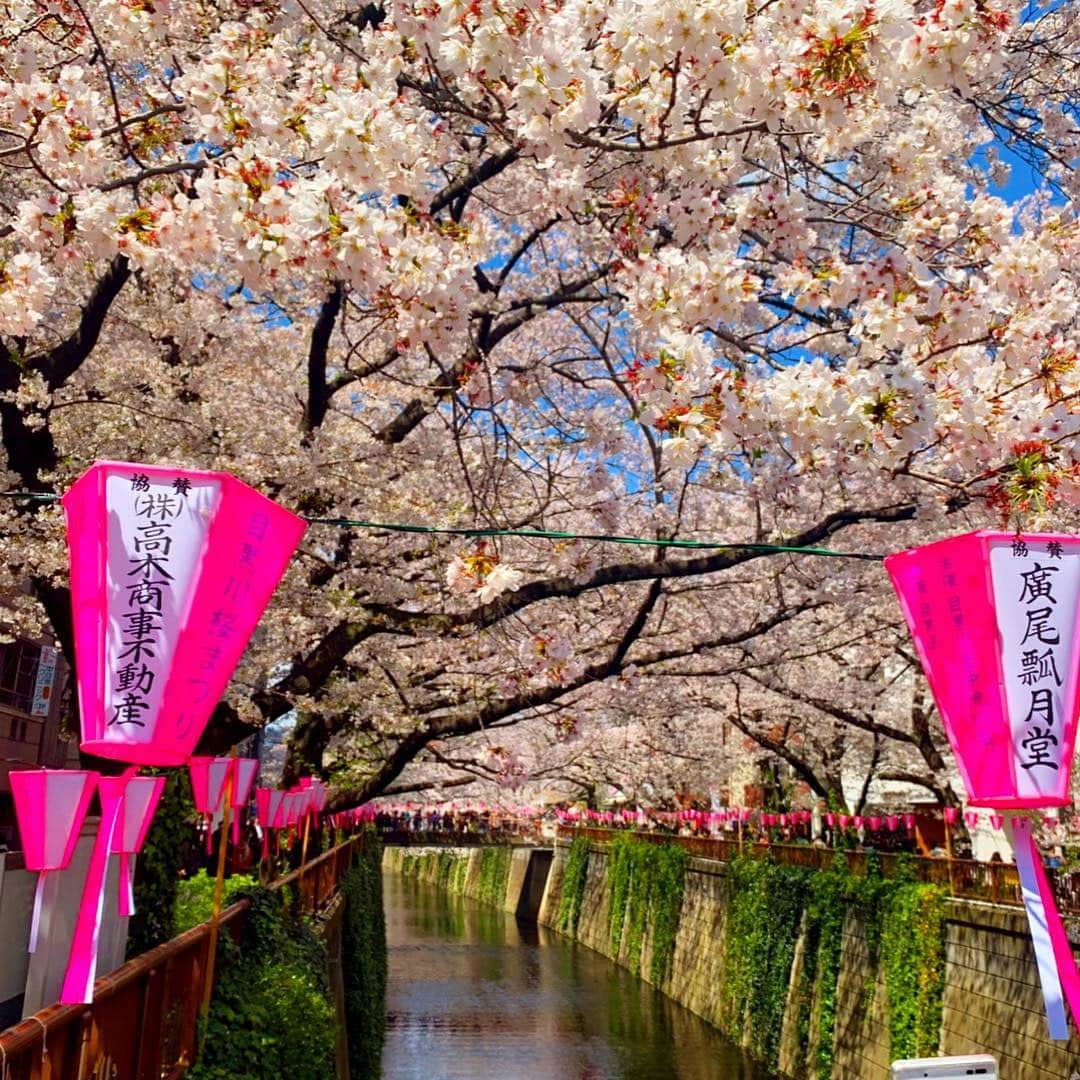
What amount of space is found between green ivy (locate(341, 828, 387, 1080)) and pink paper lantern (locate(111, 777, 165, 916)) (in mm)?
11006

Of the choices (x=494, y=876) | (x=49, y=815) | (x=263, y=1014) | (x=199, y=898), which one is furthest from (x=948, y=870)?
(x=494, y=876)

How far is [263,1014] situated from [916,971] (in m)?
10.7

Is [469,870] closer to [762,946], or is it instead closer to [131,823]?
[762,946]

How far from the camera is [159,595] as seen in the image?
4871 millimetres

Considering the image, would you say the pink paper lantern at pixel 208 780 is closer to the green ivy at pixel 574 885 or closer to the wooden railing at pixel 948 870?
the wooden railing at pixel 948 870

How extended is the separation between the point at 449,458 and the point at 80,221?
19.7ft

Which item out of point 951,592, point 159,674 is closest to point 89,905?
point 159,674

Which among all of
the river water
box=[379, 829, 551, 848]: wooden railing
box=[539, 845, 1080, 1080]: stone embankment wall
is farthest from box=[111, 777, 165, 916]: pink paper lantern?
box=[379, 829, 551, 848]: wooden railing

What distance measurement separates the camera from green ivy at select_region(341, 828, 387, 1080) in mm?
17062

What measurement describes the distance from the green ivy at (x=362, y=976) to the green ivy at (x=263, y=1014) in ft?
24.8

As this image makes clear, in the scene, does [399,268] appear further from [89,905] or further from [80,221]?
[89,905]

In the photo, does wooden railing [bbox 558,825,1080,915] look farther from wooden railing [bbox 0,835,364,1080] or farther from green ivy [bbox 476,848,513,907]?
green ivy [bbox 476,848,513,907]

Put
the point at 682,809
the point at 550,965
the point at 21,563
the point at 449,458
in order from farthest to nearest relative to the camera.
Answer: the point at 682,809 → the point at 550,965 → the point at 449,458 → the point at 21,563

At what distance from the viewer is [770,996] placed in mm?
20469
